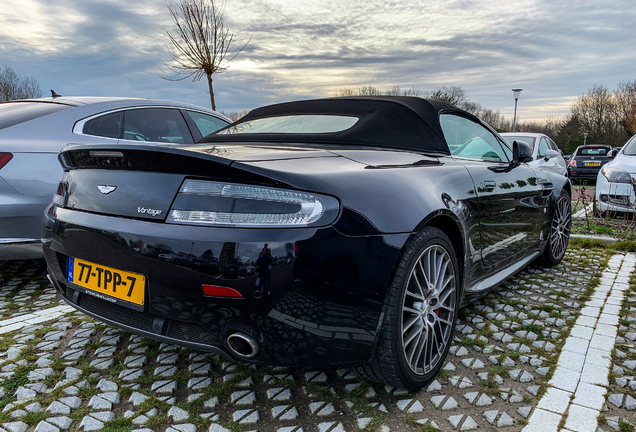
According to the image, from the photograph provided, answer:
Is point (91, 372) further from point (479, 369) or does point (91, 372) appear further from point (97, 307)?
point (479, 369)

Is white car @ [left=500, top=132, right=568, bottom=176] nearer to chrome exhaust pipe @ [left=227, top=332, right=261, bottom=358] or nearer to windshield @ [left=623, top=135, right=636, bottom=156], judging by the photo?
windshield @ [left=623, top=135, right=636, bottom=156]

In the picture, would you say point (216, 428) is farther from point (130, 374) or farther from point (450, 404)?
point (450, 404)

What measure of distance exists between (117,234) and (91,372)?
2.95 ft

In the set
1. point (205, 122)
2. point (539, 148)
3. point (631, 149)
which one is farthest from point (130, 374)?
point (539, 148)

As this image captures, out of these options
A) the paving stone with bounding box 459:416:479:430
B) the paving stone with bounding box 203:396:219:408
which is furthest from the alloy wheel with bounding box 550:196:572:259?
the paving stone with bounding box 203:396:219:408

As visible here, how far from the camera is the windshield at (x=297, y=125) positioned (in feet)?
8.83

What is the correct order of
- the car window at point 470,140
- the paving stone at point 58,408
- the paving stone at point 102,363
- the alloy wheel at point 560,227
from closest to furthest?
the paving stone at point 58,408
the paving stone at point 102,363
the car window at point 470,140
the alloy wheel at point 560,227

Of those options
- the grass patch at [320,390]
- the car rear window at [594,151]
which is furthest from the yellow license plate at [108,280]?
the car rear window at [594,151]

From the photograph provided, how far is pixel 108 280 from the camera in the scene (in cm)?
192

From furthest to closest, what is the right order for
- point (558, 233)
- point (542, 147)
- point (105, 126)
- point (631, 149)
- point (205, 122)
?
point (542, 147) → point (631, 149) → point (205, 122) → point (558, 233) → point (105, 126)

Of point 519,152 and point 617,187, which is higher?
point 519,152

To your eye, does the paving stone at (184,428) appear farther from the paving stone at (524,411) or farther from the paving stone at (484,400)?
the paving stone at (524,411)

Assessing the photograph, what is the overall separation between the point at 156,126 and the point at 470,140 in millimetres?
2970

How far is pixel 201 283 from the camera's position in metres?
1.67
